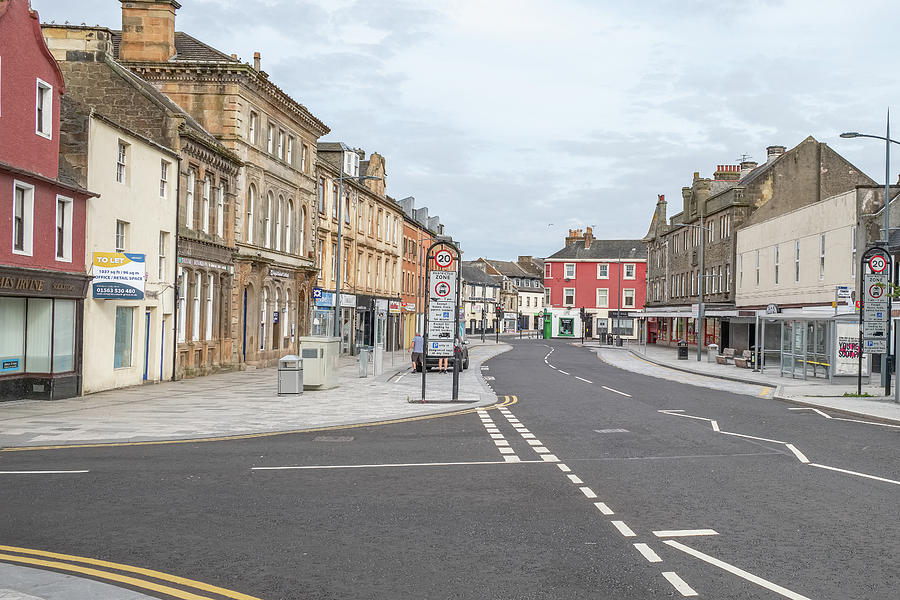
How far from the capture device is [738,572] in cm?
681

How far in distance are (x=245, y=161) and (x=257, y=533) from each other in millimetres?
27867

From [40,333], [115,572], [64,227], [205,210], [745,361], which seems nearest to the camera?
[115,572]

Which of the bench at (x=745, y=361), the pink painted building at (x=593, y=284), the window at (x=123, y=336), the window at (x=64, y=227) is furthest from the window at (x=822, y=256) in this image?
the pink painted building at (x=593, y=284)

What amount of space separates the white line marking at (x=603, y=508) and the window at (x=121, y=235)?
63.1 ft

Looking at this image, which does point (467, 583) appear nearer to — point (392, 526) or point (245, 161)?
point (392, 526)

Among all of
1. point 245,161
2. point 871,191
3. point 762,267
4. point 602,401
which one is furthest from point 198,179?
point 762,267

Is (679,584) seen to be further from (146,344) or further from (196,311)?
(196,311)

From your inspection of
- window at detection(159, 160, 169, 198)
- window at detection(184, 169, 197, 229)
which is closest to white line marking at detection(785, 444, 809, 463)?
window at detection(159, 160, 169, 198)

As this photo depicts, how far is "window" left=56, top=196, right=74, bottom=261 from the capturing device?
69.7 feet

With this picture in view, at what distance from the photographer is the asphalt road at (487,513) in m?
6.66

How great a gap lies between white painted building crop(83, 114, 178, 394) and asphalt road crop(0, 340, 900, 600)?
1044 cm

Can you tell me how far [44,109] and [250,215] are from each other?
47.9ft

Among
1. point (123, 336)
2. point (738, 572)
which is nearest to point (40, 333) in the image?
point (123, 336)

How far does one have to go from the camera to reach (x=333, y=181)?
48000 mm
